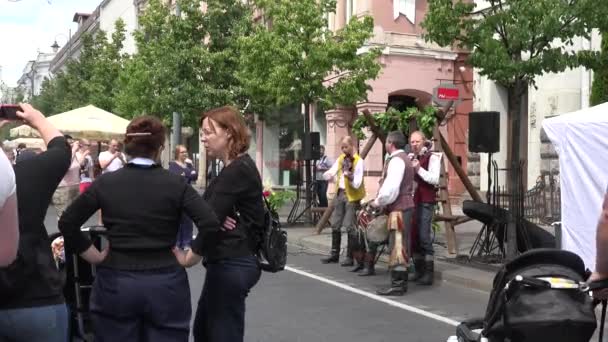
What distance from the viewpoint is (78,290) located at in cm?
433

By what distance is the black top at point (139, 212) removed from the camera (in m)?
3.67

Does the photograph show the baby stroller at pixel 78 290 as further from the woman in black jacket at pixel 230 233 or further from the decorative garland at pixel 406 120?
the decorative garland at pixel 406 120

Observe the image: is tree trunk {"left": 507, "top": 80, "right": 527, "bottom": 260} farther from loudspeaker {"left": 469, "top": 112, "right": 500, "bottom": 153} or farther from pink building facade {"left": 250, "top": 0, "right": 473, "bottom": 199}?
pink building facade {"left": 250, "top": 0, "right": 473, "bottom": 199}

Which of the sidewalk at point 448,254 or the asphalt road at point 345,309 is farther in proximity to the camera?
the sidewalk at point 448,254

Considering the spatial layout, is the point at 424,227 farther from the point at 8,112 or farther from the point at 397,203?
the point at 8,112

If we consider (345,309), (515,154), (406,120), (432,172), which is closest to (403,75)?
(406,120)

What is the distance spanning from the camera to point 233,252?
4293mm

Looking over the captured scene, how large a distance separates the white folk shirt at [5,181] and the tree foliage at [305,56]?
14.1 meters

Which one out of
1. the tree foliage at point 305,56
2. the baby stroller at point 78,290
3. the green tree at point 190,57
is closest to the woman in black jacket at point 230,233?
the baby stroller at point 78,290

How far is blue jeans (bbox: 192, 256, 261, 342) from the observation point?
4.29 m

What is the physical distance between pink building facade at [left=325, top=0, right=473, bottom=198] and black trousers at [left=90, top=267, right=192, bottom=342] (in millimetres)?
19758

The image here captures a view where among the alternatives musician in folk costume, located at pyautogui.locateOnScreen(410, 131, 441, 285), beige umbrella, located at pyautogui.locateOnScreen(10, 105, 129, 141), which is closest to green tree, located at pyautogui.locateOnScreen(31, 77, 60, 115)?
beige umbrella, located at pyautogui.locateOnScreen(10, 105, 129, 141)

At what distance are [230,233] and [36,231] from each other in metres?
1.26

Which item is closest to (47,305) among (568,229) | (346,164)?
(568,229)
